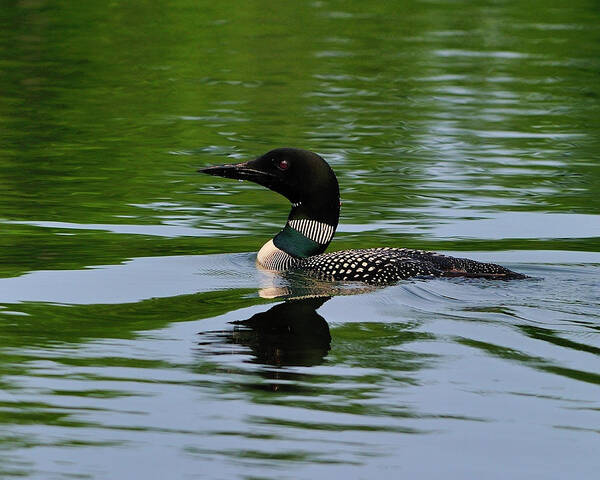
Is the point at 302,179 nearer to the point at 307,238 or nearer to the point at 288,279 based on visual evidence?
the point at 307,238

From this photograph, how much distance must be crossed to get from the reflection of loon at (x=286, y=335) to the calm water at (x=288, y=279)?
22 millimetres

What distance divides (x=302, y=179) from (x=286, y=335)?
1.98 meters

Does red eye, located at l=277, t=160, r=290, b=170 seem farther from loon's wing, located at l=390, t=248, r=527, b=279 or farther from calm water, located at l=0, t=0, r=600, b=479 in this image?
loon's wing, located at l=390, t=248, r=527, b=279

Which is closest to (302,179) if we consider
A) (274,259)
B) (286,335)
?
(274,259)

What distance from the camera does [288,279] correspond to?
805 centimetres

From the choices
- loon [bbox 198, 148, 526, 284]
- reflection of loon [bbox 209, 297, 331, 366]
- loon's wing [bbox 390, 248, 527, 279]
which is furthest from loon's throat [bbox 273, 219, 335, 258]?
reflection of loon [bbox 209, 297, 331, 366]

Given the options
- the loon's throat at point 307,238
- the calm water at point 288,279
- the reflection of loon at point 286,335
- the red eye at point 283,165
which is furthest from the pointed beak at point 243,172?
the reflection of loon at point 286,335

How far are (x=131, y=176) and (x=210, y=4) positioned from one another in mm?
13492

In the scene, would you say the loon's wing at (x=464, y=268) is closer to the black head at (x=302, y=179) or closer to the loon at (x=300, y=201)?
the loon at (x=300, y=201)

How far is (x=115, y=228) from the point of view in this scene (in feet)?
31.8

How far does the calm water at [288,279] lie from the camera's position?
502 centimetres

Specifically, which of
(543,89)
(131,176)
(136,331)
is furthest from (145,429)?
(543,89)

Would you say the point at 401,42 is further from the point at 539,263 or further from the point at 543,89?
the point at 539,263

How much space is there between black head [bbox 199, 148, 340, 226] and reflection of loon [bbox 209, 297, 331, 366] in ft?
3.73
